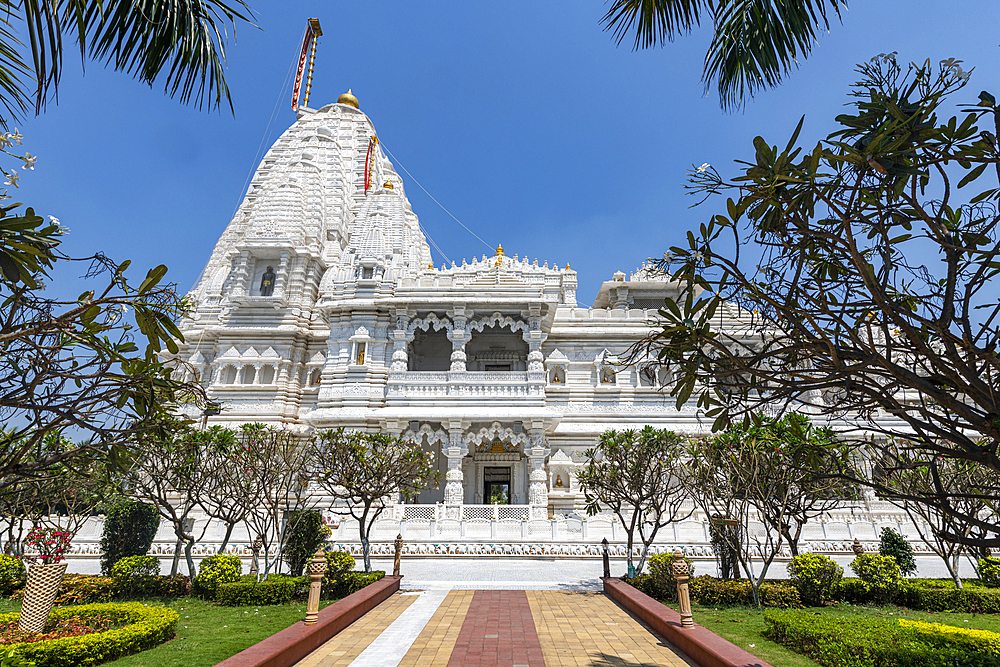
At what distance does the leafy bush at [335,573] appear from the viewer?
41.5 ft

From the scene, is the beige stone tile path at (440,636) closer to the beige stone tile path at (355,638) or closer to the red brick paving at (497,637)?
the red brick paving at (497,637)

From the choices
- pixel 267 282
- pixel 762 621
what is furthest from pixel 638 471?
pixel 267 282

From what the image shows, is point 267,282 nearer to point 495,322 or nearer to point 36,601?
point 495,322

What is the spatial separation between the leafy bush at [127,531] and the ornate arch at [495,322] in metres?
14.6

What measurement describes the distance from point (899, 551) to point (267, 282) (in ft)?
101

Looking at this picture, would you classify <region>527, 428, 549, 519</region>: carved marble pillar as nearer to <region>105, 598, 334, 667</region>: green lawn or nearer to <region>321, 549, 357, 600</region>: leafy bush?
<region>321, 549, 357, 600</region>: leafy bush

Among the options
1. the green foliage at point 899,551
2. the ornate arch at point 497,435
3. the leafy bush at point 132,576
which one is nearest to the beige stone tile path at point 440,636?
the leafy bush at point 132,576

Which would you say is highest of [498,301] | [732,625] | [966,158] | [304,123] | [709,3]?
[304,123]

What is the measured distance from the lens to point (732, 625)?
33.0 feet

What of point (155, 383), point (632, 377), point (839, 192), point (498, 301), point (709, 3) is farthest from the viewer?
point (632, 377)

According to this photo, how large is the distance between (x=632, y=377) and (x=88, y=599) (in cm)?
2332

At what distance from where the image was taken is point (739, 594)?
39.9 ft

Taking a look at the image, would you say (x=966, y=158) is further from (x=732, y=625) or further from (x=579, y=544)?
(x=579, y=544)

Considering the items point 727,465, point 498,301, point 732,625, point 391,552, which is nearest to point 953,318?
point 732,625
